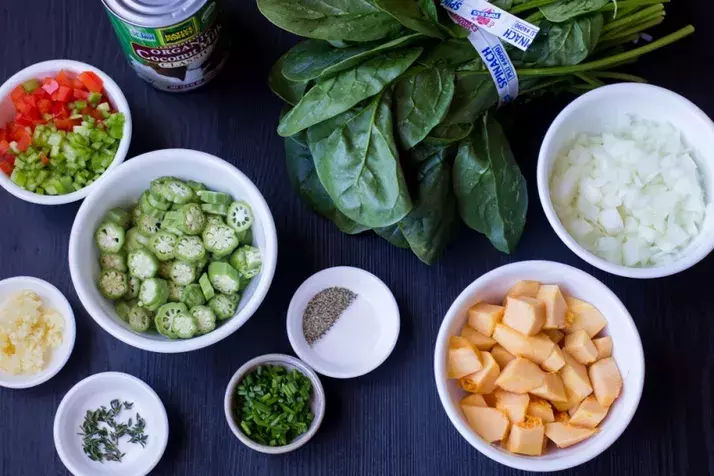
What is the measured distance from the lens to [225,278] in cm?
162

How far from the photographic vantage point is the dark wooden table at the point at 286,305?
5.58 feet

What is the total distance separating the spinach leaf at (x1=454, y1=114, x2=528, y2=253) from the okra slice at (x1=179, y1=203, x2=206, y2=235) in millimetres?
524

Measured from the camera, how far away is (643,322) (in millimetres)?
1743

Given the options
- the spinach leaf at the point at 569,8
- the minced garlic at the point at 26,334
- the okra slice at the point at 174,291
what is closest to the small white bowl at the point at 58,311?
the minced garlic at the point at 26,334

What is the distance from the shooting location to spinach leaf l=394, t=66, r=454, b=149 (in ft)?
4.89

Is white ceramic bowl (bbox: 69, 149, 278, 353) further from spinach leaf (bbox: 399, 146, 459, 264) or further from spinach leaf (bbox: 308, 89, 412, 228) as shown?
spinach leaf (bbox: 399, 146, 459, 264)

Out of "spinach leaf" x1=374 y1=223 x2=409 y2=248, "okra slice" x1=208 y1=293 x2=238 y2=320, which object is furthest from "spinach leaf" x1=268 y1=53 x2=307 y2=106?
"okra slice" x1=208 y1=293 x2=238 y2=320

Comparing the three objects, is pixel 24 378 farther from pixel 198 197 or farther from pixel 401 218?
pixel 401 218

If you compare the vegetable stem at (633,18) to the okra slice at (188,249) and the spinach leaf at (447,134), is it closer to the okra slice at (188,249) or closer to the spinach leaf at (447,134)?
the spinach leaf at (447,134)

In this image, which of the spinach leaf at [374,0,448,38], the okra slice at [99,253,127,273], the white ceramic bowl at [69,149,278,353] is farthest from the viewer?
the okra slice at [99,253,127,273]

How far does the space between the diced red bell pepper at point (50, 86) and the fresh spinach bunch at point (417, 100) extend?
0.46 m

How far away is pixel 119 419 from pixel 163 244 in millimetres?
387

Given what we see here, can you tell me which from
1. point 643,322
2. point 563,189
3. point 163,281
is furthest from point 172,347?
point 643,322

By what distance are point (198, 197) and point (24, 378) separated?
51 centimetres
